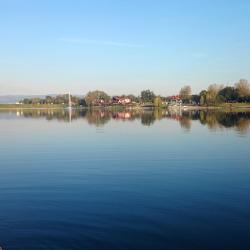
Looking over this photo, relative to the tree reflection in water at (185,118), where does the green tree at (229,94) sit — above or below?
above

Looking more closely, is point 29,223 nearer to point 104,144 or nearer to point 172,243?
point 172,243

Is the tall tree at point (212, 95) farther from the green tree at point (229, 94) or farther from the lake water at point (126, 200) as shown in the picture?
the lake water at point (126, 200)

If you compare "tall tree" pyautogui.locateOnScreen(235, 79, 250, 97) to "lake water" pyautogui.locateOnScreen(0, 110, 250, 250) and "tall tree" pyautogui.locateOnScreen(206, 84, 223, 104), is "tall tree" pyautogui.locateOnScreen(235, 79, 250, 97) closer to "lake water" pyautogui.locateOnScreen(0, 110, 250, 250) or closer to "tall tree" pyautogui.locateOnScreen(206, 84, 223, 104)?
"tall tree" pyautogui.locateOnScreen(206, 84, 223, 104)

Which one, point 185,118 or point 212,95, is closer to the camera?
point 185,118

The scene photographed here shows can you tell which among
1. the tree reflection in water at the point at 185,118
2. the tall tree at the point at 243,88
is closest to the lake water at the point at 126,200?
the tree reflection in water at the point at 185,118

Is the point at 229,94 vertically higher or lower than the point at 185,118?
higher

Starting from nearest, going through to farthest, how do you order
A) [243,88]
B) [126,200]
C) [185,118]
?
Result: [126,200] < [185,118] < [243,88]

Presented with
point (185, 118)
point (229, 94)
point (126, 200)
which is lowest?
point (185, 118)

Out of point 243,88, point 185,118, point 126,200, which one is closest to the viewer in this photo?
point 126,200

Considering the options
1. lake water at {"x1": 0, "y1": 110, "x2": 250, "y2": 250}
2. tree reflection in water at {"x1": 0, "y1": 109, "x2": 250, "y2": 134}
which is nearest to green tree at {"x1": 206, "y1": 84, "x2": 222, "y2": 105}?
tree reflection in water at {"x1": 0, "y1": 109, "x2": 250, "y2": 134}

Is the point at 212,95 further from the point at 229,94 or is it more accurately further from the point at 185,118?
the point at 185,118

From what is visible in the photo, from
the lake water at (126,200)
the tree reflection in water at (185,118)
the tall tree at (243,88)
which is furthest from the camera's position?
the tall tree at (243,88)

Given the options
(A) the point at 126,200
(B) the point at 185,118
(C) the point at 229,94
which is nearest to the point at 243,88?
(C) the point at 229,94

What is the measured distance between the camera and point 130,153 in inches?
1099
